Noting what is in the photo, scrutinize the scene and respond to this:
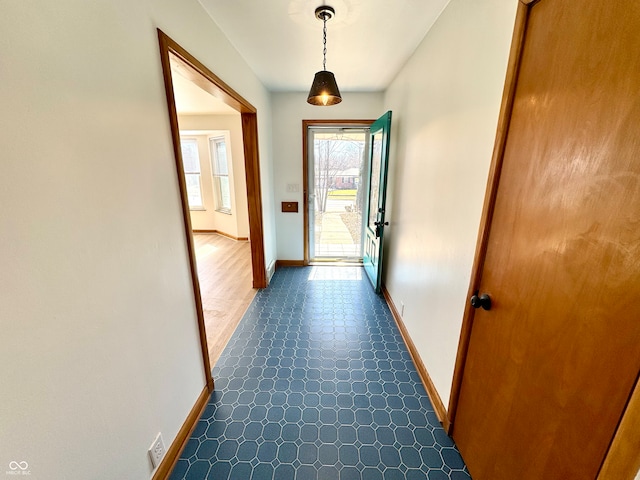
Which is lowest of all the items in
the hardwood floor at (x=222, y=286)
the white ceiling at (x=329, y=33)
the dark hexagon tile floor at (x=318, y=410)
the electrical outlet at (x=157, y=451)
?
the dark hexagon tile floor at (x=318, y=410)

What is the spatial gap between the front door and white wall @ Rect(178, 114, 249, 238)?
2241mm

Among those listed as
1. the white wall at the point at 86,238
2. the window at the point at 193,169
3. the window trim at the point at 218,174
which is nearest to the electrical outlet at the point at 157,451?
the white wall at the point at 86,238

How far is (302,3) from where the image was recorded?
1496 millimetres

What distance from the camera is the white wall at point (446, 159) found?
1.14 meters

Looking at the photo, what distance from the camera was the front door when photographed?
2.60m

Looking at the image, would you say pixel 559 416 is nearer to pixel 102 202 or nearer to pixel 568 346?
pixel 568 346

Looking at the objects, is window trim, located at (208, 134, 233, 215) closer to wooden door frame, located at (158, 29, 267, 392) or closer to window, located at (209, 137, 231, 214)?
window, located at (209, 137, 231, 214)

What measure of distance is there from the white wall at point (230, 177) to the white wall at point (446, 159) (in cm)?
316

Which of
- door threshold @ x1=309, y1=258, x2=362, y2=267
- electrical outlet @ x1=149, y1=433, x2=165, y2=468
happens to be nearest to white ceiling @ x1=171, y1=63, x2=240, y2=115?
door threshold @ x1=309, y1=258, x2=362, y2=267

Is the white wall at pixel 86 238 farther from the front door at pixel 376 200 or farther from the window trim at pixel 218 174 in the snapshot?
the window trim at pixel 218 174

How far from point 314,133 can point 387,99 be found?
1.02m

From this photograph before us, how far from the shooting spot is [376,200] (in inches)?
120

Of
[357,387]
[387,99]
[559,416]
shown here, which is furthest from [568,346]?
[387,99]

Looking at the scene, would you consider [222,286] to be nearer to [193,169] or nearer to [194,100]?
[194,100]
